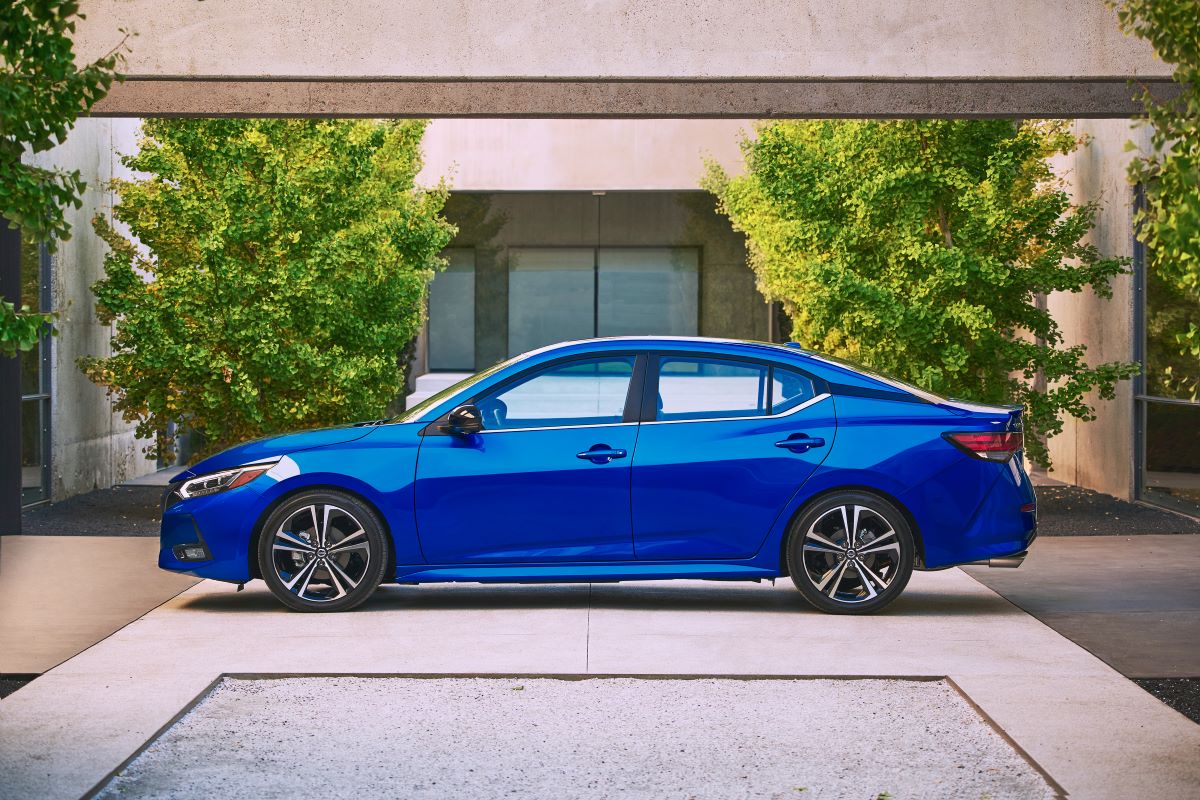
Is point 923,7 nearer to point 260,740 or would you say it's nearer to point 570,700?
point 570,700

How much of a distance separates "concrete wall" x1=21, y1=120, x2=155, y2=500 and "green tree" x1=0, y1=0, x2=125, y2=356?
31.9 feet

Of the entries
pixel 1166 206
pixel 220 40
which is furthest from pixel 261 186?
pixel 1166 206

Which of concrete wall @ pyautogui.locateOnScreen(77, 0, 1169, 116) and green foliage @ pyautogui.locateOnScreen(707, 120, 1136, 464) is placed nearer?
concrete wall @ pyautogui.locateOnScreen(77, 0, 1169, 116)

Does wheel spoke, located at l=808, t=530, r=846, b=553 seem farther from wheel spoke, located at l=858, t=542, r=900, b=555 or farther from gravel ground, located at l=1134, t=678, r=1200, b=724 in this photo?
gravel ground, located at l=1134, t=678, r=1200, b=724

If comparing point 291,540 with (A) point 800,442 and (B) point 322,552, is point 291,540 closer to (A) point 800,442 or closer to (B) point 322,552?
(B) point 322,552

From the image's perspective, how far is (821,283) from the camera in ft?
49.5

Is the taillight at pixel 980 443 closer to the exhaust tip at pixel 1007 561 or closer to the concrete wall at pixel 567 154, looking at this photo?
the exhaust tip at pixel 1007 561

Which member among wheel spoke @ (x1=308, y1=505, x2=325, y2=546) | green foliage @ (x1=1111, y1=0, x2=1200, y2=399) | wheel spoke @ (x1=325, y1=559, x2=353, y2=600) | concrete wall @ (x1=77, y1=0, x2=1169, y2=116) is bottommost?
wheel spoke @ (x1=325, y1=559, x2=353, y2=600)

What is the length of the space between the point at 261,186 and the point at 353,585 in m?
6.76

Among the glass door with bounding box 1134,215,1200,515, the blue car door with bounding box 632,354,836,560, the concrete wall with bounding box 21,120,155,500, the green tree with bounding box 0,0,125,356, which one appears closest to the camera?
the green tree with bounding box 0,0,125,356

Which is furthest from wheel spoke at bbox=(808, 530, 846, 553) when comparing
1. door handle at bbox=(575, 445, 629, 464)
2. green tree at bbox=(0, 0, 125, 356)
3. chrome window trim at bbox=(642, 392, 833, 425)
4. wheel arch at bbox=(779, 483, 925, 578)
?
green tree at bbox=(0, 0, 125, 356)

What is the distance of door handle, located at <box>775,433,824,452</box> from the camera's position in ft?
29.9

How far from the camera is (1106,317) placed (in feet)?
59.6

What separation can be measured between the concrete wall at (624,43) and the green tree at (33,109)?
3.76 metres
